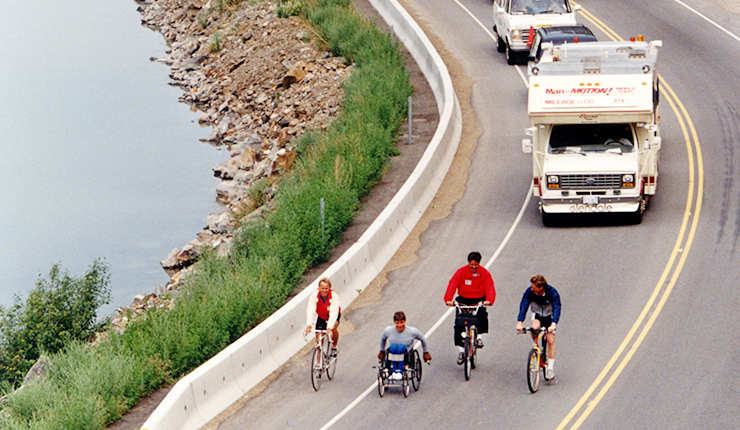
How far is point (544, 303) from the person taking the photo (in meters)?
14.0

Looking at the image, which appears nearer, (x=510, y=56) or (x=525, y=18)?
(x=525, y=18)

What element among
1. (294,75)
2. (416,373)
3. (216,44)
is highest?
(216,44)

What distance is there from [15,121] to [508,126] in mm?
26217

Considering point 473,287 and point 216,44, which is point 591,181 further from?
point 216,44

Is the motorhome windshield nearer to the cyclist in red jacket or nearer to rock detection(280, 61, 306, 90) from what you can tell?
rock detection(280, 61, 306, 90)

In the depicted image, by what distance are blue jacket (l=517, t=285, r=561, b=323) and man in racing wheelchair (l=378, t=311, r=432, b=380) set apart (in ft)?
4.71

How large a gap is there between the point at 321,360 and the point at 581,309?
16.6ft

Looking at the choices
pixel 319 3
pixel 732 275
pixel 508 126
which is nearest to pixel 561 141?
pixel 732 275

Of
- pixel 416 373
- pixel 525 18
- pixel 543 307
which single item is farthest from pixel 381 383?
pixel 525 18

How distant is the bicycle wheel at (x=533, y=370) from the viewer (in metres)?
14.0

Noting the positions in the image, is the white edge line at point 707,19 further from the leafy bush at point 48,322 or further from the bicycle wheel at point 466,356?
the bicycle wheel at point 466,356

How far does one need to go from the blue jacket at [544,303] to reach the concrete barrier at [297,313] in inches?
157

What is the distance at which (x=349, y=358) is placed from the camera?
1628 cm

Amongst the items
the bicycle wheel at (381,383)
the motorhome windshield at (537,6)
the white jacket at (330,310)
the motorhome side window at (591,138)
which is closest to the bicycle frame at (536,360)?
the bicycle wheel at (381,383)
